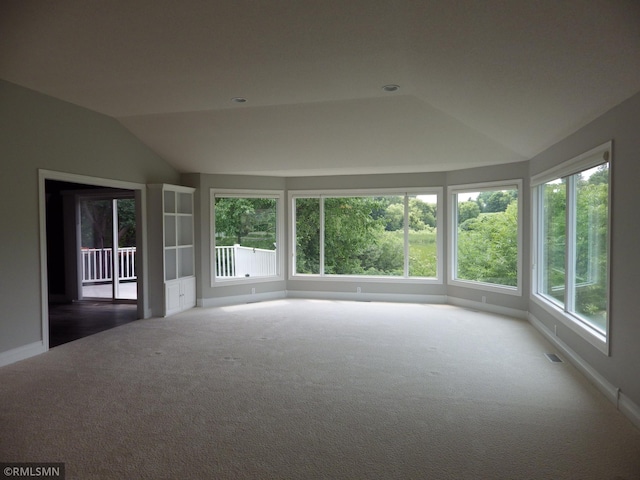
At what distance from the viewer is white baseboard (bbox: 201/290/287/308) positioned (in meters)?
7.16

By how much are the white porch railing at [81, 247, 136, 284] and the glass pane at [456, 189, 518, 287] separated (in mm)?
6604

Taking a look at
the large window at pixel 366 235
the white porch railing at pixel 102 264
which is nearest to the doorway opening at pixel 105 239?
the white porch railing at pixel 102 264

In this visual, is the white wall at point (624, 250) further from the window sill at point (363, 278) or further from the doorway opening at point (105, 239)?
the doorway opening at point (105, 239)

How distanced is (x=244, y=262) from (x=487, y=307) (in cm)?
432

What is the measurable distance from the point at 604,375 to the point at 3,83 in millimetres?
6254

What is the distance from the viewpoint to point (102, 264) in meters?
8.47

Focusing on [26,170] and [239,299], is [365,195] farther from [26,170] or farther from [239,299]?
[26,170]

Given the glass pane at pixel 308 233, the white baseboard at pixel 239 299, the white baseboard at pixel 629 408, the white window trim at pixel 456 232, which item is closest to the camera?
the white baseboard at pixel 629 408

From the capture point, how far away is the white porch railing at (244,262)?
293 inches

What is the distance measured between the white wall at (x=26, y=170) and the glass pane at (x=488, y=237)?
18.9 feet

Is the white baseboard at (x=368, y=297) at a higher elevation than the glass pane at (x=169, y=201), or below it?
below

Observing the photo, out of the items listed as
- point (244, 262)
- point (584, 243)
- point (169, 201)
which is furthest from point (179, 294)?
point (584, 243)

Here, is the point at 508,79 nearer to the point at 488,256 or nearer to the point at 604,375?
the point at 604,375
